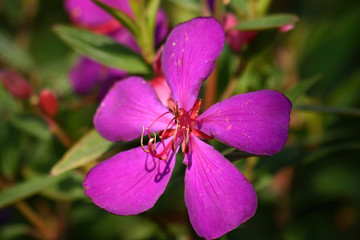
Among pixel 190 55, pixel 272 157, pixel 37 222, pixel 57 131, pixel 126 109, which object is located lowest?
pixel 37 222

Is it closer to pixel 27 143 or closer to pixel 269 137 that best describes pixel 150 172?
pixel 269 137

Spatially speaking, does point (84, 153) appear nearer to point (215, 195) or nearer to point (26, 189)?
point (26, 189)

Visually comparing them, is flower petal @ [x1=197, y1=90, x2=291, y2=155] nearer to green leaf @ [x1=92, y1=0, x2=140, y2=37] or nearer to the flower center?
the flower center

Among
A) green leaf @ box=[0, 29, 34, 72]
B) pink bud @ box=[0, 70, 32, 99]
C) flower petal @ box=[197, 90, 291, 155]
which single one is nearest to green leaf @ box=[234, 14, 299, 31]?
flower petal @ box=[197, 90, 291, 155]

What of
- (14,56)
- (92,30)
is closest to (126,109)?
(92,30)

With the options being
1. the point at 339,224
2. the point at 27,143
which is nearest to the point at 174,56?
the point at 27,143

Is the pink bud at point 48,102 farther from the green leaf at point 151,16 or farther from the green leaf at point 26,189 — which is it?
the green leaf at point 151,16

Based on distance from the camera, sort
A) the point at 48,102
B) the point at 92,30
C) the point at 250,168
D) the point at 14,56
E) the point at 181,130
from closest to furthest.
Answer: the point at 181,130 < the point at 48,102 < the point at 250,168 < the point at 92,30 < the point at 14,56

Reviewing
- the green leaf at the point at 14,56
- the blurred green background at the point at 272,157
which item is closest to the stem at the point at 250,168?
the blurred green background at the point at 272,157
